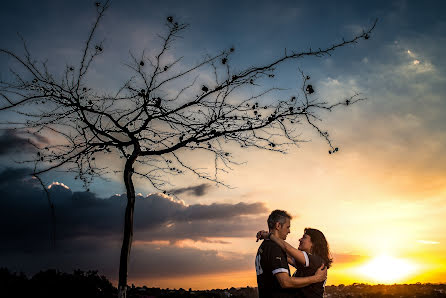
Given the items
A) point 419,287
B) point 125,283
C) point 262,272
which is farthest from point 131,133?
point 419,287

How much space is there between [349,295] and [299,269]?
518 inches

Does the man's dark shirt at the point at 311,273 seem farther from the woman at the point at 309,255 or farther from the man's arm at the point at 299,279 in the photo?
the man's arm at the point at 299,279

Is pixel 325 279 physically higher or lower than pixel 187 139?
lower

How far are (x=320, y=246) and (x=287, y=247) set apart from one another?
132 centimetres

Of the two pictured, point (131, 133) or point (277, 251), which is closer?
point (277, 251)

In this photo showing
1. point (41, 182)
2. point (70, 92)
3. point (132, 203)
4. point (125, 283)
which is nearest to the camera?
point (41, 182)

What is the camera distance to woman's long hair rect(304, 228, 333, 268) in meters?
7.19

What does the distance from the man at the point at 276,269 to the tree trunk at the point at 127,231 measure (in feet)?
18.3

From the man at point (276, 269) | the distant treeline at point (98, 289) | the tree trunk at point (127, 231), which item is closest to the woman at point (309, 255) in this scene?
the man at point (276, 269)

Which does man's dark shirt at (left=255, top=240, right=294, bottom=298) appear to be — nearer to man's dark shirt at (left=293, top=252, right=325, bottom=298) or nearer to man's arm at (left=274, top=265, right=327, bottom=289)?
man's arm at (left=274, top=265, right=327, bottom=289)

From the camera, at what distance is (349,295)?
1812 cm

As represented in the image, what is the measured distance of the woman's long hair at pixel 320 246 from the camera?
7191 mm

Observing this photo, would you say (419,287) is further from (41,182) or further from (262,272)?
(41,182)

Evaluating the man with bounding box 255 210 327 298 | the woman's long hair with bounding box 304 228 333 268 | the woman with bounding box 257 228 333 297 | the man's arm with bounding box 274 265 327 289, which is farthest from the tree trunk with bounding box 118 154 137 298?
the man's arm with bounding box 274 265 327 289
